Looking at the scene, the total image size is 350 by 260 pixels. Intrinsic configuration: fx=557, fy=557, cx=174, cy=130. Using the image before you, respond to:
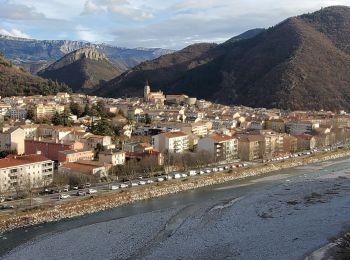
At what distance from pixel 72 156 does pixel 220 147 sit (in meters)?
7.82

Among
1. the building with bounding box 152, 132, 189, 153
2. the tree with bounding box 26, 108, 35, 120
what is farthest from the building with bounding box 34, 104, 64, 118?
the building with bounding box 152, 132, 189, 153

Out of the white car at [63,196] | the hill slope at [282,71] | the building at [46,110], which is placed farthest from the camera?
the hill slope at [282,71]

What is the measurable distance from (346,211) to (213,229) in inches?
190

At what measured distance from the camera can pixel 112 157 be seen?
2377 centimetres

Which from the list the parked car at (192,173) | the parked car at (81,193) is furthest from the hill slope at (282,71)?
the parked car at (81,193)

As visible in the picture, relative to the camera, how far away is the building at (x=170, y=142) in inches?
1089

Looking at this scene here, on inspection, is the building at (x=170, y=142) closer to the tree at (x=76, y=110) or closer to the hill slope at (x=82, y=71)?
the tree at (x=76, y=110)

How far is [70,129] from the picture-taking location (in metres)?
28.9

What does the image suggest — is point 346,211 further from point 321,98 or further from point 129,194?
point 321,98

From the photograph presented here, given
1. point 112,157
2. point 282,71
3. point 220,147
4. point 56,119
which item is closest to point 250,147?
point 220,147

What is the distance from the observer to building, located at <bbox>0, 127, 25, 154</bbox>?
25.8m

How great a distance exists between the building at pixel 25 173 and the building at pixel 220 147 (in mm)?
8873

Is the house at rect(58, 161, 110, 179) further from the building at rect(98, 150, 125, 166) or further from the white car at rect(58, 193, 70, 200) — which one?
the white car at rect(58, 193, 70, 200)

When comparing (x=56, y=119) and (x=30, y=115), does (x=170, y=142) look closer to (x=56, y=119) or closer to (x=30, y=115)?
(x=56, y=119)
